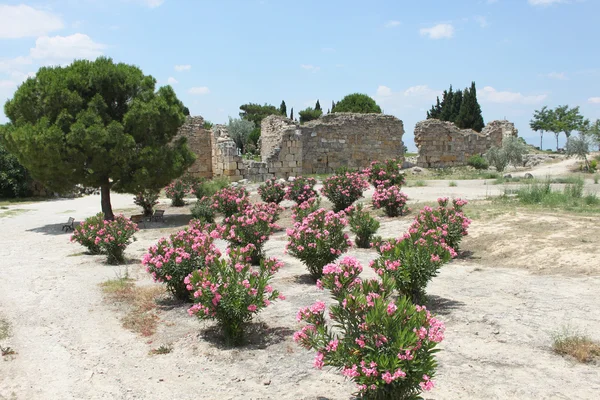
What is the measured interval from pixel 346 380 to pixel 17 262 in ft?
25.7

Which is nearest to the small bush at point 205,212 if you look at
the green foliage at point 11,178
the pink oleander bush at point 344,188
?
the pink oleander bush at point 344,188

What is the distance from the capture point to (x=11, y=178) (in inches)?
883

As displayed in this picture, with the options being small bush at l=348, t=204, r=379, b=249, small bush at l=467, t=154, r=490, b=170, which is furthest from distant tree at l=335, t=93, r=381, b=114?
small bush at l=348, t=204, r=379, b=249

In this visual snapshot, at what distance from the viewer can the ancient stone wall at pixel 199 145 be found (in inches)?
966

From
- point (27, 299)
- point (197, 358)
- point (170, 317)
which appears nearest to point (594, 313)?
point (197, 358)

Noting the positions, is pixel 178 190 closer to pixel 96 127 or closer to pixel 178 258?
pixel 96 127

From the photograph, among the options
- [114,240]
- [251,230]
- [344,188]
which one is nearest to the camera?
[251,230]

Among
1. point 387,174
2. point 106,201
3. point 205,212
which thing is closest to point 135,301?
point 205,212

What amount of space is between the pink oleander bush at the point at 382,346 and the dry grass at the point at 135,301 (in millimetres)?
2876

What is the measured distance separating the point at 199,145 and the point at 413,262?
19.9m

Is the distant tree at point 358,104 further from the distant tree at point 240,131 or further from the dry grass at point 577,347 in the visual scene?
the dry grass at point 577,347

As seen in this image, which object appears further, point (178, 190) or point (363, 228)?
point (178, 190)

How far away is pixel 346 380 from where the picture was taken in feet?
14.6

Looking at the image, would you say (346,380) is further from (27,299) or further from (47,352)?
(27,299)
